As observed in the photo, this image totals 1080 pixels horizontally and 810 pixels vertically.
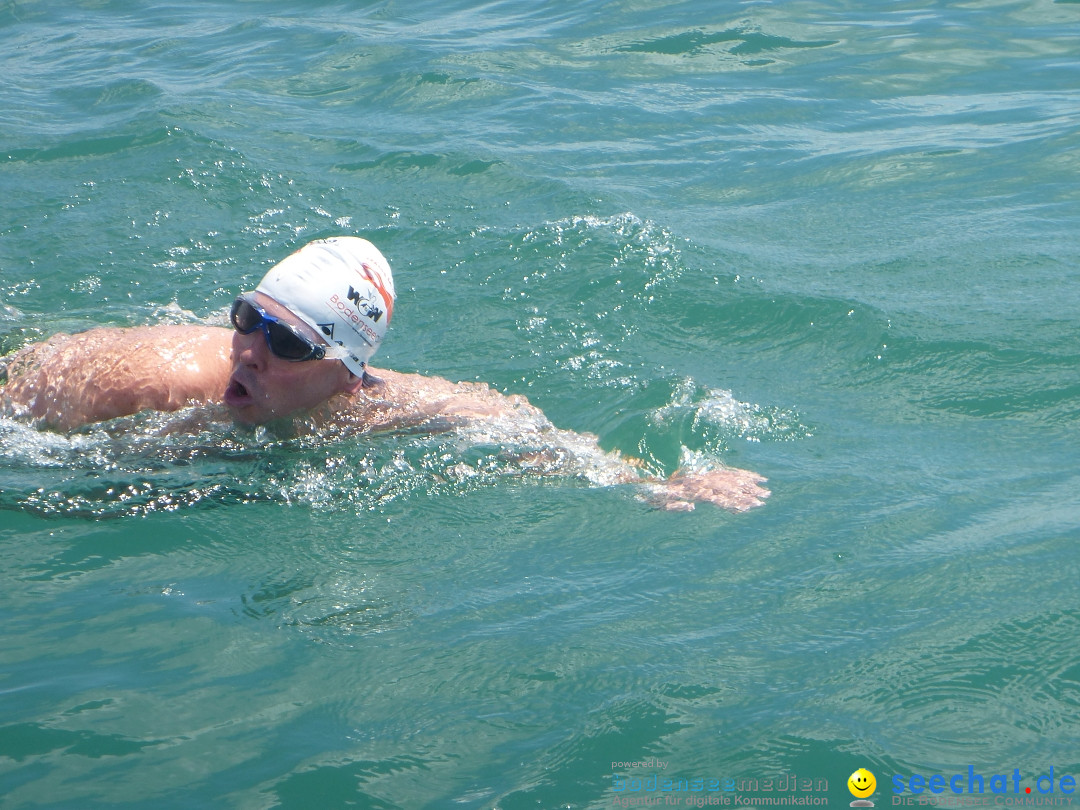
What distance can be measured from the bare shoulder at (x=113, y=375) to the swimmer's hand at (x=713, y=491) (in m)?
2.20

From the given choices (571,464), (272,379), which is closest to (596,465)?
(571,464)

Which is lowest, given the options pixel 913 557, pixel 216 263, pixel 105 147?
pixel 913 557

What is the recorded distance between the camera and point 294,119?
420 inches

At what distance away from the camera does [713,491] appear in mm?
4984

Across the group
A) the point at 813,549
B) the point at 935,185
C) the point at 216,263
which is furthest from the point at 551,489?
the point at 935,185

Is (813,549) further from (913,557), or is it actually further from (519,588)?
(519,588)

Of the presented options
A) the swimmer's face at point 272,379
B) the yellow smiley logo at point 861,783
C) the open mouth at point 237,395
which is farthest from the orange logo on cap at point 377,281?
the yellow smiley logo at point 861,783

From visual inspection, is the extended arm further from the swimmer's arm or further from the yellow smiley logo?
the yellow smiley logo

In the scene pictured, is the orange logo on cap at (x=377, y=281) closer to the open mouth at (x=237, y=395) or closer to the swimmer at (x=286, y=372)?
the swimmer at (x=286, y=372)

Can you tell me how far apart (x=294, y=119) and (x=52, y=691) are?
789 cm

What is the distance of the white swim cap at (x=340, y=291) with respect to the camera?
5207 millimetres

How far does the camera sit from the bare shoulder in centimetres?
526

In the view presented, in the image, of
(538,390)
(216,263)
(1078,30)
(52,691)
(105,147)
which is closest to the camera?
(52,691)

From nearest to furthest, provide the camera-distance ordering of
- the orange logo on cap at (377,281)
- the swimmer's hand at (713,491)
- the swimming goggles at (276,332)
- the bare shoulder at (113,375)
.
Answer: the swimmer's hand at (713,491) → the swimming goggles at (276,332) → the bare shoulder at (113,375) → the orange logo on cap at (377,281)
